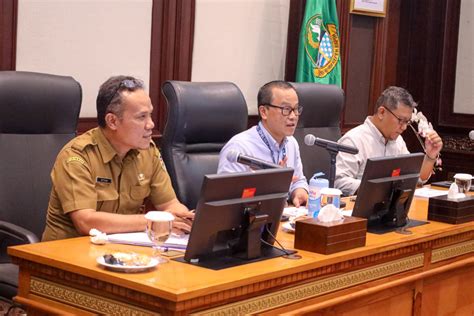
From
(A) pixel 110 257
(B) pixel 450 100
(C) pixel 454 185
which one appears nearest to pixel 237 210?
(A) pixel 110 257

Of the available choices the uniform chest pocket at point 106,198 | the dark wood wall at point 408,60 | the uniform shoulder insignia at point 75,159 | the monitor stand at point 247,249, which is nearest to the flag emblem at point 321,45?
the dark wood wall at point 408,60

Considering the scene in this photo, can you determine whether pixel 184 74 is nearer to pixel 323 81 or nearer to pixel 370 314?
pixel 323 81

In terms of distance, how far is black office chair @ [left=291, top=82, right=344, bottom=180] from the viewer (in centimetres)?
448

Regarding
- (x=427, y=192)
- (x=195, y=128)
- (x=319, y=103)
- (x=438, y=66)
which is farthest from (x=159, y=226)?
(x=438, y=66)

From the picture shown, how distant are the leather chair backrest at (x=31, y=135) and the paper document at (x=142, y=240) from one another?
0.71m

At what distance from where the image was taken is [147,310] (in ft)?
7.34

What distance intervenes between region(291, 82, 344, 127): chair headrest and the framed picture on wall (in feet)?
4.28

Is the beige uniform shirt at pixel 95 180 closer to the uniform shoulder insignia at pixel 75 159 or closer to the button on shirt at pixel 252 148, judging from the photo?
the uniform shoulder insignia at pixel 75 159

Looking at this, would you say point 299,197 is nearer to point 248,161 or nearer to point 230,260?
point 248,161

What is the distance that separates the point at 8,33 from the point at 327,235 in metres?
1.89

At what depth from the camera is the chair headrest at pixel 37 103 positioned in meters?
3.26

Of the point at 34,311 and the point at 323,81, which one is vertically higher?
the point at 323,81

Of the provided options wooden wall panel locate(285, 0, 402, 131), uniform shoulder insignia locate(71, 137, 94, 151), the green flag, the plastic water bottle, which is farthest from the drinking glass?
wooden wall panel locate(285, 0, 402, 131)

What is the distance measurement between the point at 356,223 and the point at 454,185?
2.97 feet
